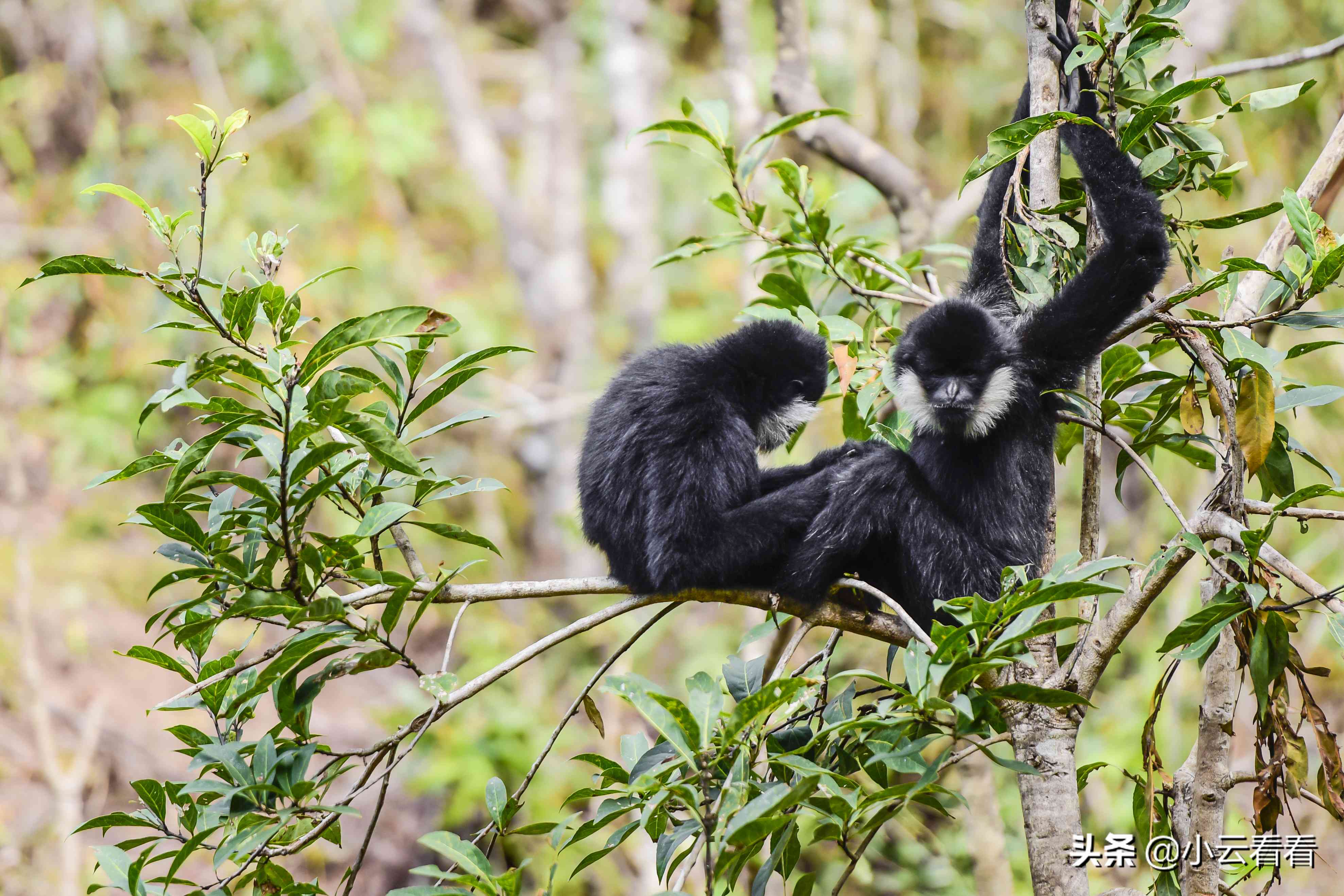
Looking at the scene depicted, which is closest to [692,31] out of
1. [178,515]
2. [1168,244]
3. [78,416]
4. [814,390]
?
[78,416]

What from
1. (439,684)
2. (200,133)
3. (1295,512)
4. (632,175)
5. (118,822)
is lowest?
(118,822)

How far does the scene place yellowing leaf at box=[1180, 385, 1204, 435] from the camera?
106 inches

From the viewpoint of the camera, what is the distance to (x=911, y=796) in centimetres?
215

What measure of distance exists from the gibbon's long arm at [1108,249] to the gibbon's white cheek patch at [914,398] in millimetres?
470

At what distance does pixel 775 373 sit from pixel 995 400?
0.91m

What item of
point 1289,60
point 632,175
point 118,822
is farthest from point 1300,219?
point 632,175

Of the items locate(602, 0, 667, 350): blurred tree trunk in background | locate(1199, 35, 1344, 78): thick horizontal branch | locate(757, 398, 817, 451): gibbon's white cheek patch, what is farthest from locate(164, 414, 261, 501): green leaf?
locate(602, 0, 667, 350): blurred tree trunk in background

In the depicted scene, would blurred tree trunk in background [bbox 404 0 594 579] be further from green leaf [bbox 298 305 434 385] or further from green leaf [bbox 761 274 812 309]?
green leaf [bbox 298 305 434 385]

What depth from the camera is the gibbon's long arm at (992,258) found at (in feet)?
11.3

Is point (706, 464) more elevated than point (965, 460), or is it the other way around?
point (706, 464)

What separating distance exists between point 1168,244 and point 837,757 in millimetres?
1653

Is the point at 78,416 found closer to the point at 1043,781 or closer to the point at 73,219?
the point at 73,219

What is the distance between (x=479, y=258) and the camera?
11.8m

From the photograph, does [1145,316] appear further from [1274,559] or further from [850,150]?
[850,150]
